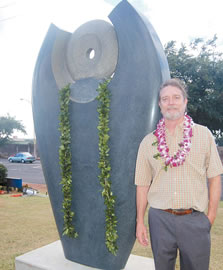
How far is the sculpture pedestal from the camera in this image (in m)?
3.56

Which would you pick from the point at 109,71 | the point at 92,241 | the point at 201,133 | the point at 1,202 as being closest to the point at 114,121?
the point at 109,71

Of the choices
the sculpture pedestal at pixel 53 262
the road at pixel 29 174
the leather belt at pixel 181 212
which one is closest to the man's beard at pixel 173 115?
the leather belt at pixel 181 212

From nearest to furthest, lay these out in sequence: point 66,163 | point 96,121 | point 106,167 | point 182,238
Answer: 1. point 182,238
2. point 106,167
3. point 96,121
4. point 66,163

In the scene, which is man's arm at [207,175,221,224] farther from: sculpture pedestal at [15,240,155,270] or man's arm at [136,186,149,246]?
sculpture pedestal at [15,240,155,270]

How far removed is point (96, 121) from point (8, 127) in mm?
39167

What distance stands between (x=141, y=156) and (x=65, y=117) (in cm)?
137

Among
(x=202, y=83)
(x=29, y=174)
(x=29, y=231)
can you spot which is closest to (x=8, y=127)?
(x=29, y=174)

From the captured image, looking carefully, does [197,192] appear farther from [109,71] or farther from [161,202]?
[109,71]

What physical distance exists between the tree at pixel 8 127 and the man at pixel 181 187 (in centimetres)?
3892

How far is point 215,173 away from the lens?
2.28 metres

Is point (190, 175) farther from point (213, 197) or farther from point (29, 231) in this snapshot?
point (29, 231)

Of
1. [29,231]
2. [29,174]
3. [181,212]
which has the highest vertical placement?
[181,212]

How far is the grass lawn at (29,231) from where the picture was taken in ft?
14.7

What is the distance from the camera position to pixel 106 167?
328 centimetres
